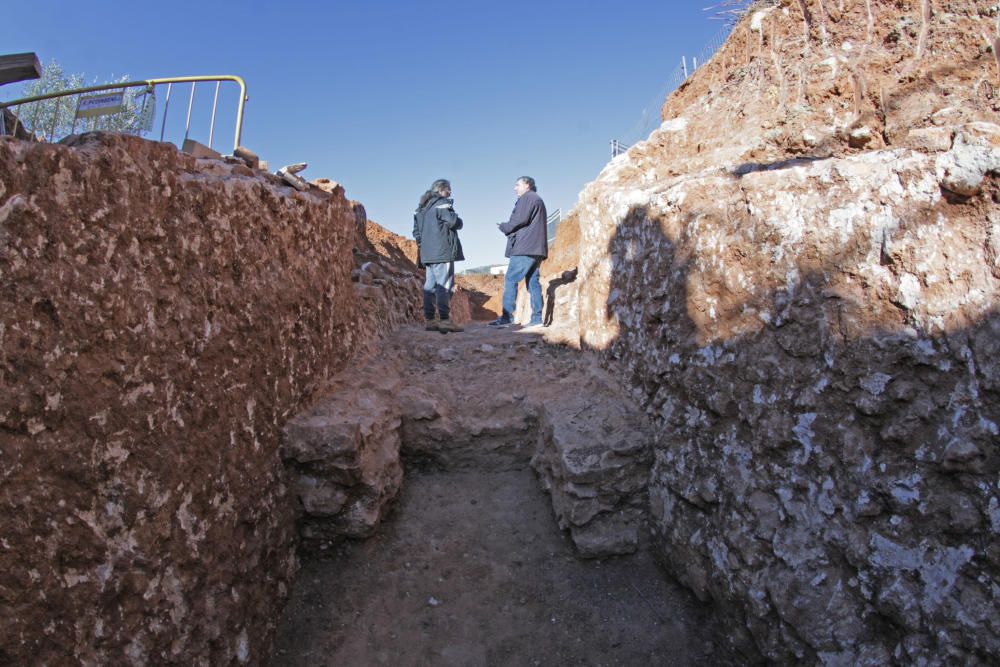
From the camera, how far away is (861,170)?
2252 millimetres

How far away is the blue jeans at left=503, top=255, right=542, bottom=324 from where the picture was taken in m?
5.64

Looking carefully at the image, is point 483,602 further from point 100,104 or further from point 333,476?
point 100,104

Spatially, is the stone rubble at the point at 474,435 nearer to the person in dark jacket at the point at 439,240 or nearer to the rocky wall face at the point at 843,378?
the rocky wall face at the point at 843,378

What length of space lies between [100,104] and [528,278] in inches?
148

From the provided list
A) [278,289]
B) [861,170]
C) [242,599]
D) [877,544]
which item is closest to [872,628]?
[877,544]

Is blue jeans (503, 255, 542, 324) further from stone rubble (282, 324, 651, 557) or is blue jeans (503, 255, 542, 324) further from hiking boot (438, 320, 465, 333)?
stone rubble (282, 324, 651, 557)

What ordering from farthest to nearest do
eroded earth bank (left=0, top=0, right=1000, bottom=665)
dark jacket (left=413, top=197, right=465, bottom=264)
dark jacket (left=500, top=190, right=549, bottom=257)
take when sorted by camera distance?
1. dark jacket (left=500, top=190, right=549, bottom=257)
2. dark jacket (left=413, top=197, right=465, bottom=264)
3. eroded earth bank (left=0, top=0, right=1000, bottom=665)

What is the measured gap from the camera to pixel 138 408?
2.04 metres

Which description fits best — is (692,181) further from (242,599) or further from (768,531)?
(242,599)

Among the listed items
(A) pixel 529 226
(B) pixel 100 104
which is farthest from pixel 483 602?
(B) pixel 100 104

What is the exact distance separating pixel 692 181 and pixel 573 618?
7.33 ft

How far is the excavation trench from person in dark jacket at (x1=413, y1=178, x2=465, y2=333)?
1930 millimetres

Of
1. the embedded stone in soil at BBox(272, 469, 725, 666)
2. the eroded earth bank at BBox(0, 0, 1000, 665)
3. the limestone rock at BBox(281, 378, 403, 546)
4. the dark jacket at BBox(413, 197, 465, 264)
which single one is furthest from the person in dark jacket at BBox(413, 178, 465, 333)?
the embedded stone in soil at BBox(272, 469, 725, 666)

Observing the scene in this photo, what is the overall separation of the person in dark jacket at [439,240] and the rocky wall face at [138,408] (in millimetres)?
2616
